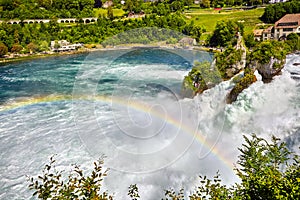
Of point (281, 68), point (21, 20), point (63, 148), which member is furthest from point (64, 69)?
point (21, 20)

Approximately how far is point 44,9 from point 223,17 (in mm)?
26931

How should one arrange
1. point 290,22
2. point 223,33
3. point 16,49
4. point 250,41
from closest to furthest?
point 250,41, point 290,22, point 16,49, point 223,33

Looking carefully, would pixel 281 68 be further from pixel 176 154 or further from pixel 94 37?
pixel 94 37

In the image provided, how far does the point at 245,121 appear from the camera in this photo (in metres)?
9.80

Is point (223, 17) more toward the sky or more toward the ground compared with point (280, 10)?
more toward the ground

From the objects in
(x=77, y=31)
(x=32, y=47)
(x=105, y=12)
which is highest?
(x=105, y=12)

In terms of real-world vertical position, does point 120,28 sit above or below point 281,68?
above

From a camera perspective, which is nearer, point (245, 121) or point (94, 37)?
point (245, 121)

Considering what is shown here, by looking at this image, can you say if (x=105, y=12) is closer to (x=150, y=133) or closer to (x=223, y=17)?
(x=223, y=17)

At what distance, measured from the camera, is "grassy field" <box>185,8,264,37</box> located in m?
39.0

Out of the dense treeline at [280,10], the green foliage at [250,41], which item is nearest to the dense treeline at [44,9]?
the dense treeline at [280,10]

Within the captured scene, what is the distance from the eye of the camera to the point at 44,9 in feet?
152

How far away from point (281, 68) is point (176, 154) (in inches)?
244

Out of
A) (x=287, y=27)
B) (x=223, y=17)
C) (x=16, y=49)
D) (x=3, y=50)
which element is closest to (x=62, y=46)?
(x=16, y=49)
